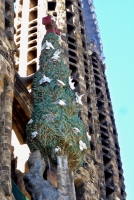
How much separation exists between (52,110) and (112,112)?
1119cm

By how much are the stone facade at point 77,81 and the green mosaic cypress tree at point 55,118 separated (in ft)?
3.86

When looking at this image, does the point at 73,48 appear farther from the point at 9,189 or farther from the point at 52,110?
the point at 9,189

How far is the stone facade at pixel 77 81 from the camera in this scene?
696 inches

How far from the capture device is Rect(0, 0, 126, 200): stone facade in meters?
17.7

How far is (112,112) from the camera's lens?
2634cm

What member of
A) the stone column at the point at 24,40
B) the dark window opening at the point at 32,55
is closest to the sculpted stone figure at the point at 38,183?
the stone column at the point at 24,40

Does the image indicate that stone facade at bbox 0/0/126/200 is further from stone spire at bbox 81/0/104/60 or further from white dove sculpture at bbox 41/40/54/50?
white dove sculpture at bbox 41/40/54/50

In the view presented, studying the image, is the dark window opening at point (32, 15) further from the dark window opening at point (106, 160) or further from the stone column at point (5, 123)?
the stone column at point (5, 123)

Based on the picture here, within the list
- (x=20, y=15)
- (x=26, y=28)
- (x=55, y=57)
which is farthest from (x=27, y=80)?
(x=20, y=15)

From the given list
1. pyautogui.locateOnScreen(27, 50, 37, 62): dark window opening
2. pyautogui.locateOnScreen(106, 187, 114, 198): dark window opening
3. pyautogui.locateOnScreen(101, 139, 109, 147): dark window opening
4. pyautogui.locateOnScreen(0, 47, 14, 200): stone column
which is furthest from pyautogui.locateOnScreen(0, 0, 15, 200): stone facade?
pyautogui.locateOnScreen(101, 139, 109, 147): dark window opening

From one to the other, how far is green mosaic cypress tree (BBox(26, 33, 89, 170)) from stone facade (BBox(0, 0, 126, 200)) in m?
1.18

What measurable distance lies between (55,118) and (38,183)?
191cm

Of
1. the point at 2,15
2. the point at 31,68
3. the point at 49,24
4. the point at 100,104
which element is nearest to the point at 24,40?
the point at 31,68

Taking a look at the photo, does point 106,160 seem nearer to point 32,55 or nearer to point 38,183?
point 32,55
